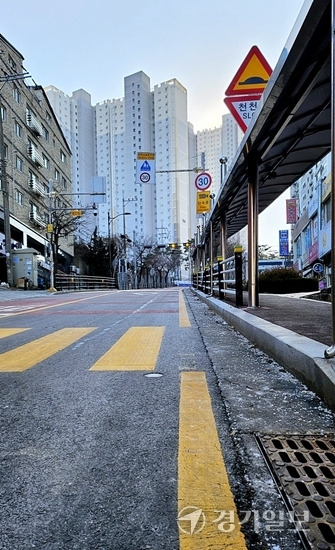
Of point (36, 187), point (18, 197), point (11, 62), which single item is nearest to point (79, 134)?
point (36, 187)

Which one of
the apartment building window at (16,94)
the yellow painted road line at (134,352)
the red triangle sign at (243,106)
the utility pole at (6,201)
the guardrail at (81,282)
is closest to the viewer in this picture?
the yellow painted road line at (134,352)

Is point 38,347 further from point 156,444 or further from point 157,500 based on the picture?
point 157,500

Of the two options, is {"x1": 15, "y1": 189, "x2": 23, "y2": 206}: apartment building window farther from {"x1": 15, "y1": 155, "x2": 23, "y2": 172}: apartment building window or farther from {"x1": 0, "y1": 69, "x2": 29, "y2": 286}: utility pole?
{"x1": 0, "y1": 69, "x2": 29, "y2": 286}: utility pole

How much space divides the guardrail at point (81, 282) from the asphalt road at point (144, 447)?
2559 centimetres

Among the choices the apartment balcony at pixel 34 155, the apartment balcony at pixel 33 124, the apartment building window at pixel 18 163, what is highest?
the apartment balcony at pixel 33 124

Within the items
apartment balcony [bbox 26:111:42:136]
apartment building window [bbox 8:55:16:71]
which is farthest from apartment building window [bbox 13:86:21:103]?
apartment balcony [bbox 26:111:42:136]

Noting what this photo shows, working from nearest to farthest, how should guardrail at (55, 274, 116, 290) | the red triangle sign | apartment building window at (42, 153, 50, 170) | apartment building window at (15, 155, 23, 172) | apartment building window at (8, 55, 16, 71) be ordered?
the red triangle sign < guardrail at (55, 274, 116, 290) < apartment building window at (8, 55, 16, 71) < apartment building window at (15, 155, 23, 172) < apartment building window at (42, 153, 50, 170)

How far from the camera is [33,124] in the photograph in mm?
36281

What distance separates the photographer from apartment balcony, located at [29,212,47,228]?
35719mm

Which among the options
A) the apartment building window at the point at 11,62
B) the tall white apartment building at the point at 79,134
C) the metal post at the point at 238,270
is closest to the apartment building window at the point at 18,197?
the apartment building window at the point at 11,62

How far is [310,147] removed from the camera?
6.76 meters

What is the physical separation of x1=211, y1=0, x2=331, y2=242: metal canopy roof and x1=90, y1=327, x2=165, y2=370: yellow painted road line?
9.67ft

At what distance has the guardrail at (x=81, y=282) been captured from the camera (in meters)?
29.0

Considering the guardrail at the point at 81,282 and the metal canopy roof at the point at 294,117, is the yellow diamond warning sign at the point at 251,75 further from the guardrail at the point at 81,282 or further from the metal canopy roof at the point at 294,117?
the guardrail at the point at 81,282
